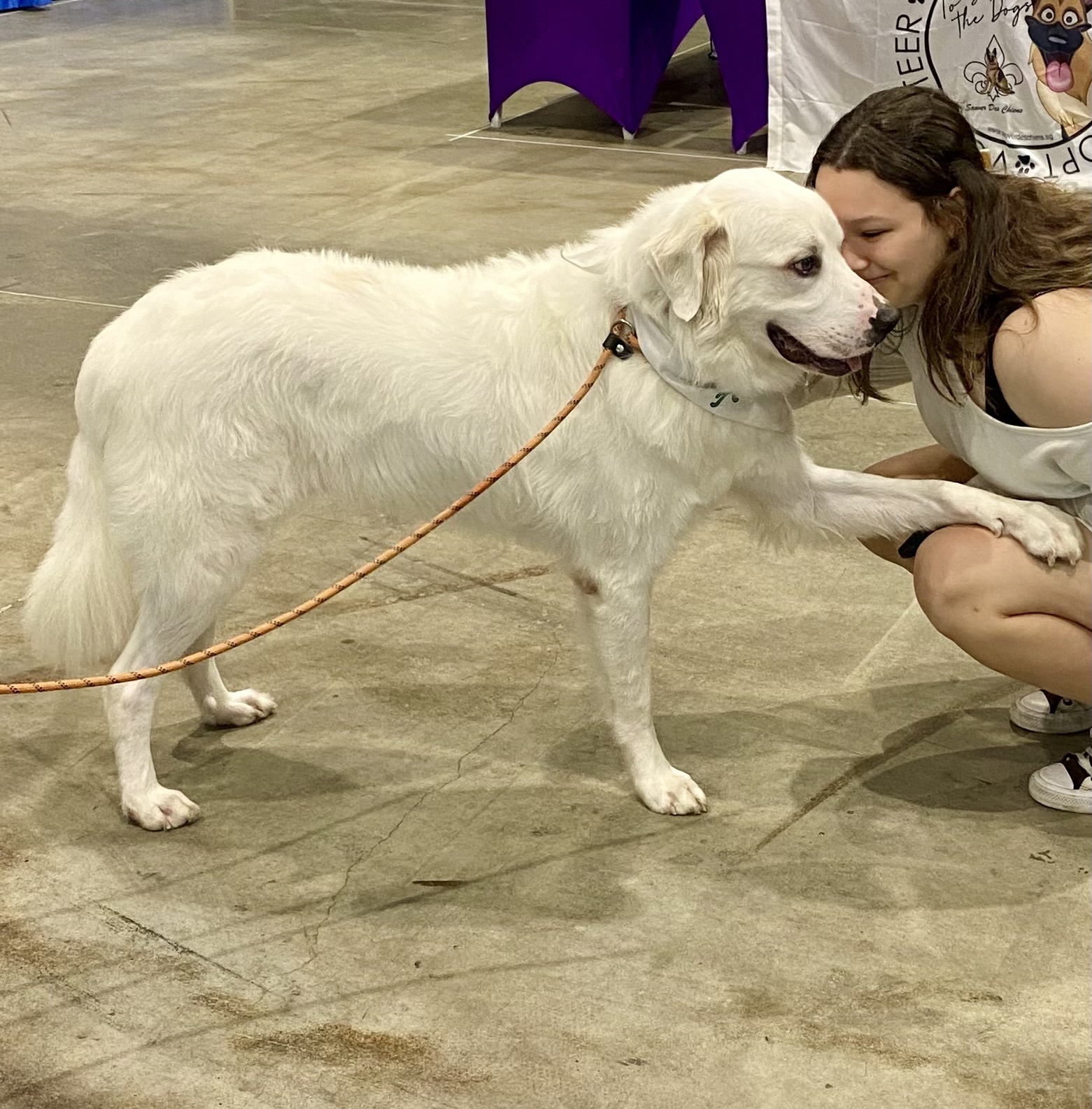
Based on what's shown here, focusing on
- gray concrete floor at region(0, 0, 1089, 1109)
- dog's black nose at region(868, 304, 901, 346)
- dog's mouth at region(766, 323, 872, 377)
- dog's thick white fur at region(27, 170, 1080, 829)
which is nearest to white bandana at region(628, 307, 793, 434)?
dog's thick white fur at region(27, 170, 1080, 829)

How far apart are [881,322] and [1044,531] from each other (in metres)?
0.51

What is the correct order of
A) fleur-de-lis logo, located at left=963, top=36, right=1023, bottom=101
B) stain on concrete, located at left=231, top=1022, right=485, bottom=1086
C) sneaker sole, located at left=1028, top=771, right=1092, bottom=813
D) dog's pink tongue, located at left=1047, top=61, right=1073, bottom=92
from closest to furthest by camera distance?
1. stain on concrete, located at left=231, top=1022, right=485, bottom=1086
2. sneaker sole, located at left=1028, top=771, right=1092, bottom=813
3. dog's pink tongue, located at left=1047, top=61, right=1073, bottom=92
4. fleur-de-lis logo, located at left=963, top=36, right=1023, bottom=101

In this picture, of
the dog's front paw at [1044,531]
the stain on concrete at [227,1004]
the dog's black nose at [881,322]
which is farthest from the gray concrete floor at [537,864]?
the dog's black nose at [881,322]

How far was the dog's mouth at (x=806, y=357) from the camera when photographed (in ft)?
8.36

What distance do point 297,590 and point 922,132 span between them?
1937 millimetres

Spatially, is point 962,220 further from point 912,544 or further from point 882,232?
point 912,544

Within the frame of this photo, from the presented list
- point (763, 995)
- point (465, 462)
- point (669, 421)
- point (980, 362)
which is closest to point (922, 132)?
point (980, 362)

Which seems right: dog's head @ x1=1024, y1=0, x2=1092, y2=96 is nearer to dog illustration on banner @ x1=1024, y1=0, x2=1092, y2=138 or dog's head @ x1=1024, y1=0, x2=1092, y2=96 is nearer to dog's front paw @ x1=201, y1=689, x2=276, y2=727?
dog illustration on banner @ x1=1024, y1=0, x2=1092, y2=138

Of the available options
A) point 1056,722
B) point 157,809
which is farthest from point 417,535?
point 1056,722

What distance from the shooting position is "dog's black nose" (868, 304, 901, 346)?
2.50 meters

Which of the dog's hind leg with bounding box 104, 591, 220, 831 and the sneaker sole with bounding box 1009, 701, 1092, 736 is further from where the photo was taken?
the sneaker sole with bounding box 1009, 701, 1092, 736

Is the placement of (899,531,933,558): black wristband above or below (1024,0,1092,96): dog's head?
below

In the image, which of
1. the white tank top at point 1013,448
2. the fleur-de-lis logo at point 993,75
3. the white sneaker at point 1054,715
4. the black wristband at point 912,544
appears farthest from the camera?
the fleur-de-lis logo at point 993,75

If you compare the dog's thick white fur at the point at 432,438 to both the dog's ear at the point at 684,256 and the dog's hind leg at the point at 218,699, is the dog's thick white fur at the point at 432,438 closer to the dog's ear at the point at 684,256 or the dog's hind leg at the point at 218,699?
the dog's ear at the point at 684,256
